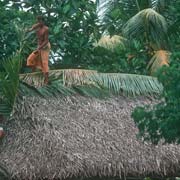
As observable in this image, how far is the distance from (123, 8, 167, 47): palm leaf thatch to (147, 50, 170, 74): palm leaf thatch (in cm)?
36

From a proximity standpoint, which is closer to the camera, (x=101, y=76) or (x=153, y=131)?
(x=153, y=131)

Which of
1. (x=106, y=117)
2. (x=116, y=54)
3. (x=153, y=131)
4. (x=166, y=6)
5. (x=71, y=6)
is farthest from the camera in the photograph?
(x=116, y=54)

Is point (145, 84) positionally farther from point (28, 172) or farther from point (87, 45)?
point (28, 172)

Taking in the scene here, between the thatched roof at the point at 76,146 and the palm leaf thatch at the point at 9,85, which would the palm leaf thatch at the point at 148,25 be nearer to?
the thatched roof at the point at 76,146

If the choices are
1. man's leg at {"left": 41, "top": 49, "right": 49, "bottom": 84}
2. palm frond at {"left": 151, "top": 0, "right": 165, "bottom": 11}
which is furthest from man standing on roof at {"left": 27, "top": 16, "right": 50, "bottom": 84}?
palm frond at {"left": 151, "top": 0, "right": 165, "bottom": 11}

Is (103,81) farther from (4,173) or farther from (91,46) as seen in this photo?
(4,173)

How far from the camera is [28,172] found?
913 centimetres

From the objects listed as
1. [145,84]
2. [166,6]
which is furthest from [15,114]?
[166,6]

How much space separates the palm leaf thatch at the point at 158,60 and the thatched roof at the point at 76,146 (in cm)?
265

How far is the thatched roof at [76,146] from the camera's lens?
30.3 feet

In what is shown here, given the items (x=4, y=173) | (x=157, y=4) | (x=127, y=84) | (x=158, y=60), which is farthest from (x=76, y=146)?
(x=157, y=4)

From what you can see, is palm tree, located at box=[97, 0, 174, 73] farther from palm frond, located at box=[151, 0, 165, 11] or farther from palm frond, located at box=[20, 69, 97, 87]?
palm frond, located at box=[20, 69, 97, 87]

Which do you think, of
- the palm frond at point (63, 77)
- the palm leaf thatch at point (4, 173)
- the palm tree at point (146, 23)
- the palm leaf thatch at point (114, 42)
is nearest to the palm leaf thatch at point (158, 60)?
the palm tree at point (146, 23)

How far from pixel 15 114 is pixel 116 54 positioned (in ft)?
18.1
